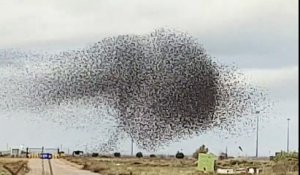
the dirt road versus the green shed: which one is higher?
the green shed

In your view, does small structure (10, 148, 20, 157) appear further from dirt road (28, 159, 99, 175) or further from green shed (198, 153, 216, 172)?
green shed (198, 153, 216, 172)

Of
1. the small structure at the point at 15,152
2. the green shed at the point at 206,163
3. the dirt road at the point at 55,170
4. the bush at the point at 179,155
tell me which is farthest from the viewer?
the bush at the point at 179,155

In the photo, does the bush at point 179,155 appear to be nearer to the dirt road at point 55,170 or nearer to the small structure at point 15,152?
the small structure at point 15,152

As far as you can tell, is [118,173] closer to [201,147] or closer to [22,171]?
[22,171]

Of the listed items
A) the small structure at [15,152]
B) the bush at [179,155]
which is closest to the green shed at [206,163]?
the small structure at [15,152]

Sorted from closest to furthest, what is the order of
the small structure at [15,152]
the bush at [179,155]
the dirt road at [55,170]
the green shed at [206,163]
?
the dirt road at [55,170] < the green shed at [206,163] < the small structure at [15,152] < the bush at [179,155]

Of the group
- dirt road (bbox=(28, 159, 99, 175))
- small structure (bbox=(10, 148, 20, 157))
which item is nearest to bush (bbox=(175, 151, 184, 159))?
small structure (bbox=(10, 148, 20, 157))

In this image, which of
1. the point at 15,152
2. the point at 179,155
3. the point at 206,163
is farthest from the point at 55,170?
the point at 179,155

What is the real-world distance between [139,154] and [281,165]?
7343 centimetres

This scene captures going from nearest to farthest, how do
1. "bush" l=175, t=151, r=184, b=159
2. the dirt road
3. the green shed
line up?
the dirt road
the green shed
"bush" l=175, t=151, r=184, b=159

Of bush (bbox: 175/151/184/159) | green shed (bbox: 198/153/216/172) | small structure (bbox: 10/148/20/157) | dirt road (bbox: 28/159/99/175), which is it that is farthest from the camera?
bush (bbox: 175/151/184/159)

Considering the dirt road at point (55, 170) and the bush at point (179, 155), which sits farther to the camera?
the bush at point (179, 155)

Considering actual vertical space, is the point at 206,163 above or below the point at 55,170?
above

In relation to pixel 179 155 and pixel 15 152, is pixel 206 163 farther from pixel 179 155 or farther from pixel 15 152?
pixel 179 155
